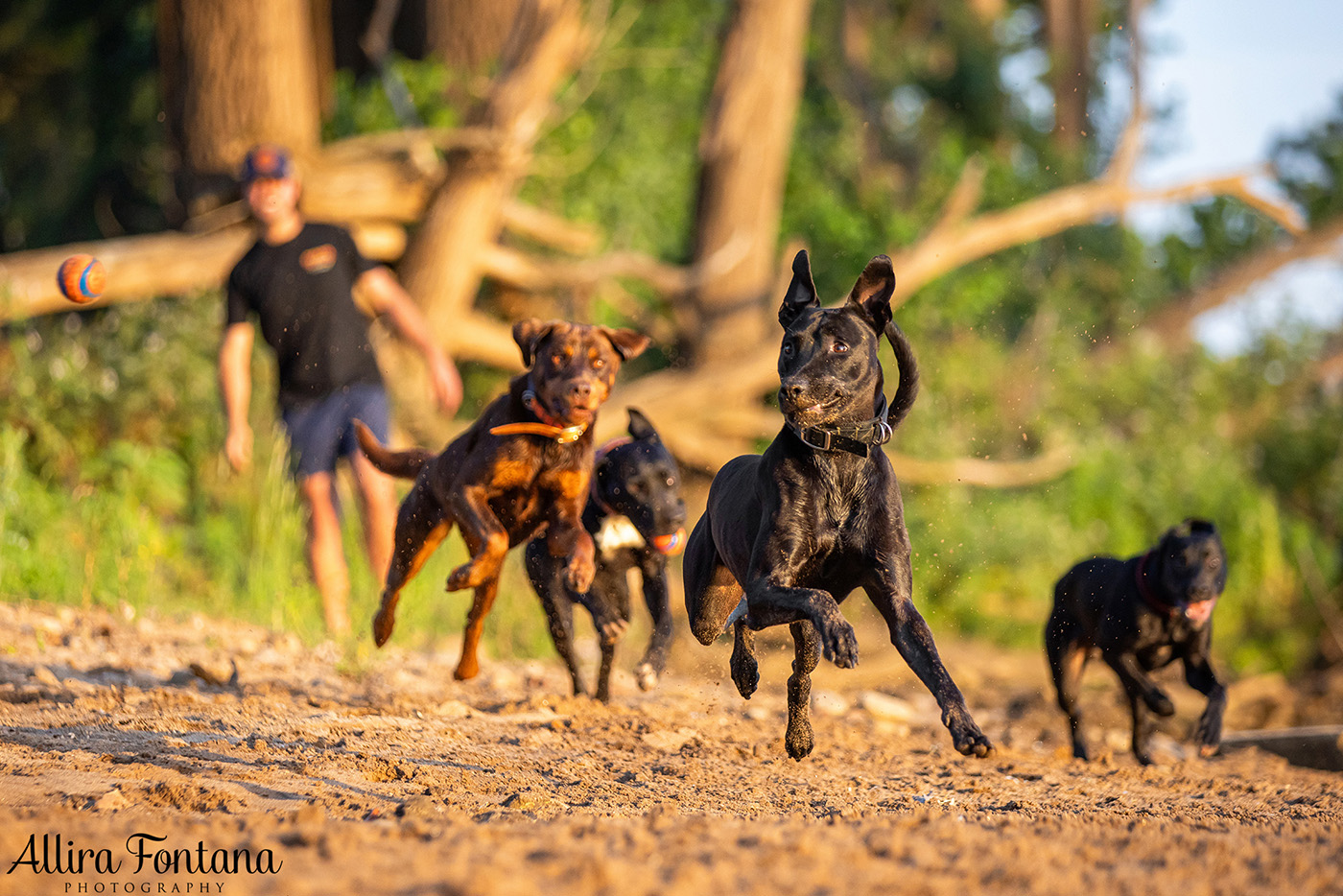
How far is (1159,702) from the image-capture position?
19.6ft

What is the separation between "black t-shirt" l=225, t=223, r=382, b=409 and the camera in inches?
282

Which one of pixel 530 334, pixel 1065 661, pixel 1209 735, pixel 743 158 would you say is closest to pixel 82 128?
pixel 743 158

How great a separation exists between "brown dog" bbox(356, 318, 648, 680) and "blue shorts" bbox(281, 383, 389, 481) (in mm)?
2013

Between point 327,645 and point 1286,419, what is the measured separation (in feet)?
38.7

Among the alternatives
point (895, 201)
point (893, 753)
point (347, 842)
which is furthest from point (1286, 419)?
point (347, 842)

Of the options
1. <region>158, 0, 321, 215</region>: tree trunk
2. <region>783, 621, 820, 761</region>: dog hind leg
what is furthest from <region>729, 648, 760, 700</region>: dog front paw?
<region>158, 0, 321, 215</region>: tree trunk

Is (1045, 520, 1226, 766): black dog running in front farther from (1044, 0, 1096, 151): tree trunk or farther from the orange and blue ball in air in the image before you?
(1044, 0, 1096, 151): tree trunk

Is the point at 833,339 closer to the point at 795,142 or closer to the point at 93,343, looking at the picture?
→ the point at 93,343

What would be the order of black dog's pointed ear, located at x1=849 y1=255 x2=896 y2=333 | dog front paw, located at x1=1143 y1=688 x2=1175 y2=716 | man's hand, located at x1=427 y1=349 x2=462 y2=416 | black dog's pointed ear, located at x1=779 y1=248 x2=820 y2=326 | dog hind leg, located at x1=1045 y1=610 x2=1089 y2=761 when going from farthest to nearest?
1. man's hand, located at x1=427 y1=349 x2=462 y2=416
2. dog hind leg, located at x1=1045 y1=610 x2=1089 y2=761
3. dog front paw, located at x1=1143 y1=688 x2=1175 y2=716
4. black dog's pointed ear, located at x1=779 y1=248 x2=820 y2=326
5. black dog's pointed ear, located at x1=849 y1=255 x2=896 y2=333

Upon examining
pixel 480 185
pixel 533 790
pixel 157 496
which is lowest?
pixel 533 790

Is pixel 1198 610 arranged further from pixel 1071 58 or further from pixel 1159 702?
pixel 1071 58

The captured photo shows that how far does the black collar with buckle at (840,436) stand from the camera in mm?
4020

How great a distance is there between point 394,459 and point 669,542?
127 centimetres

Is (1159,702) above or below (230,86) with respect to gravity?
below
